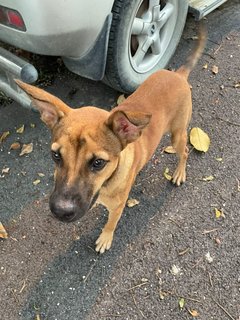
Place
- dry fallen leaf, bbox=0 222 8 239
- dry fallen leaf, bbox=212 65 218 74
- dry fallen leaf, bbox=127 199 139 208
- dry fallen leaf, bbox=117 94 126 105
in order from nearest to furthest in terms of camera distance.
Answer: dry fallen leaf, bbox=0 222 8 239, dry fallen leaf, bbox=127 199 139 208, dry fallen leaf, bbox=117 94 126 105, dry fallen leaf, bbox=212 65 218 74

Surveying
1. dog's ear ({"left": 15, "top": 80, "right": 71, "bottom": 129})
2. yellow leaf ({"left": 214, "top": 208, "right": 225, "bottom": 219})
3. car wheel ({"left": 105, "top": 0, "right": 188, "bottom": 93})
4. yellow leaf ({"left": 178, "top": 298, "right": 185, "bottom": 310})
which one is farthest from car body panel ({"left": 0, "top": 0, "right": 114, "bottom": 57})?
yellow leaf ({"left": 178, "top": 298, "right": 185, "bottom": 310})

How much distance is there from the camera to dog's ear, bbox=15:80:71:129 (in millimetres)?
2520

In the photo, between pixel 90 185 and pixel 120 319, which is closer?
pixel 90 185

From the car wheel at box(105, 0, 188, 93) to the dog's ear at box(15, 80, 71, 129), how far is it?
4.73 ft

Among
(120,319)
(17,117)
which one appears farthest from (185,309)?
(17,117)

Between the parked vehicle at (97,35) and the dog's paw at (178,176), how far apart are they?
107 cm

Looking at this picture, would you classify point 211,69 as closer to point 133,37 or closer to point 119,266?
point 133,37

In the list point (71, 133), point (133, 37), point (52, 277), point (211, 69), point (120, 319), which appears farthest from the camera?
point (211, 69)

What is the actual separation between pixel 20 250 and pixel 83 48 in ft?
5.97

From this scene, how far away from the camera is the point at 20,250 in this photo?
11.3 ft

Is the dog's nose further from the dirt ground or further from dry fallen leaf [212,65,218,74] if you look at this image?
dry fallen leaf [212,65,218,74]

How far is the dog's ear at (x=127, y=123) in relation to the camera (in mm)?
2291

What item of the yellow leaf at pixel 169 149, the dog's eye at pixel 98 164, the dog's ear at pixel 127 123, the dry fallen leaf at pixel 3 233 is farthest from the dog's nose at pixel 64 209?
the yellow leaf at pixel 169 149

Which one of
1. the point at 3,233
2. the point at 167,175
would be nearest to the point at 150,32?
the point at 167,175
